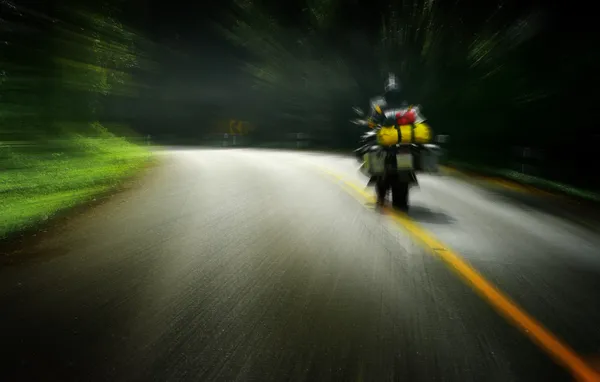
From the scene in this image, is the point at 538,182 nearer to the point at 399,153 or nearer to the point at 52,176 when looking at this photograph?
the point at 399,153

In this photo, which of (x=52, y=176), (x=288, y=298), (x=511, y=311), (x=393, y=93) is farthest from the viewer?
(x=52, y=176)

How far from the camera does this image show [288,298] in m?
4.73

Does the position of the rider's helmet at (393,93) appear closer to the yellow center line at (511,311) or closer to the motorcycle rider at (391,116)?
the motorcycle rider at (391,116)

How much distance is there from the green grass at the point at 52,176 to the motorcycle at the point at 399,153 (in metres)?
5.65

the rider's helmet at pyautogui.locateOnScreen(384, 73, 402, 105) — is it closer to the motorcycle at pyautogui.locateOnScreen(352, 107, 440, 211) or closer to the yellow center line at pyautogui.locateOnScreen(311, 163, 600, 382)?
the motorcycle at pyautogui.locateOnScreen(352, 107, 440, 211)

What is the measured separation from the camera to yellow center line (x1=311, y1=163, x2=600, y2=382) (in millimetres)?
3457

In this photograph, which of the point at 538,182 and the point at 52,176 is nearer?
the point at 52,176

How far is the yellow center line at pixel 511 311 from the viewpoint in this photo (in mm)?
3457

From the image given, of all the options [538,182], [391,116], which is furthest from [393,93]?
[538,182]

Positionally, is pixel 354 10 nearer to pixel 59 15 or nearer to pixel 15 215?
pixel 59 15

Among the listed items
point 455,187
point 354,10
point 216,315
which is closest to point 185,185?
point 455,187

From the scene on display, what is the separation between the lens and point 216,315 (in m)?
4.33

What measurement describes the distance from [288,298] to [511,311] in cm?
192

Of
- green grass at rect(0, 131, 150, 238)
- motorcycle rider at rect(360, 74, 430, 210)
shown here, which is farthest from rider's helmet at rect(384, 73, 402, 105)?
green grass at rect(0, 131, 150, 238)
